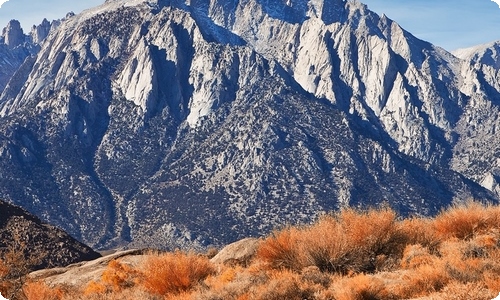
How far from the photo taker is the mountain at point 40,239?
40469 millimetres

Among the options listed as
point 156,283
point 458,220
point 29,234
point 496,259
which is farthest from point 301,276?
point 29,234

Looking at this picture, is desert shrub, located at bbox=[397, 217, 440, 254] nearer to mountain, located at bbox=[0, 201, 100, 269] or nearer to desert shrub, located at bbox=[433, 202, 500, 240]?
desert shrub, located at bbox=[433, 202, 500, 240]

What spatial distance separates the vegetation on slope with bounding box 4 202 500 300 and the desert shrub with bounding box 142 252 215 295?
28 mm

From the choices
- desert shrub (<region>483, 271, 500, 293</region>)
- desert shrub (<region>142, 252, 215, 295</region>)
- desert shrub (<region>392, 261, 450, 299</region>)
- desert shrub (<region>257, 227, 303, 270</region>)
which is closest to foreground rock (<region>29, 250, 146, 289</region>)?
desert shrub (<region>142, 252, 215, 295</region>)

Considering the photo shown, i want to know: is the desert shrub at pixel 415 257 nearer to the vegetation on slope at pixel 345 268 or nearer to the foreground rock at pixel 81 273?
the vegetation on slope at pixel 345 268

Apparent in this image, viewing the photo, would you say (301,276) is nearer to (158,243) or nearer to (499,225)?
(499,225)

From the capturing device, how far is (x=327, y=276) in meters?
17.3

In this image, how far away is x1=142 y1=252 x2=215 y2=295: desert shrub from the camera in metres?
17.8

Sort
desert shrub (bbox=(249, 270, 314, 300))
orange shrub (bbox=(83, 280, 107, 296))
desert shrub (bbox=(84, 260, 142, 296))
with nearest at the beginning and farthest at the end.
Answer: desert shrub (bbox=(249, 270, 314, 300)), orange shrub (bbox=(83, 280, 107, 296)), desert shrub (bbox=(84, 260, 142, 296))

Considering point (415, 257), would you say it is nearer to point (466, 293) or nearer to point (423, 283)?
point (423, 283)

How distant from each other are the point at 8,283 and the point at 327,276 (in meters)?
10.2

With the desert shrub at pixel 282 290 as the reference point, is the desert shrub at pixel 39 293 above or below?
above

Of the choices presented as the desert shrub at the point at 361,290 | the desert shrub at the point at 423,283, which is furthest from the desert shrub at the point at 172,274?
the desert shrub at the point at 423,283

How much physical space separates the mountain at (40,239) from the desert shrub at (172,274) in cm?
2268
